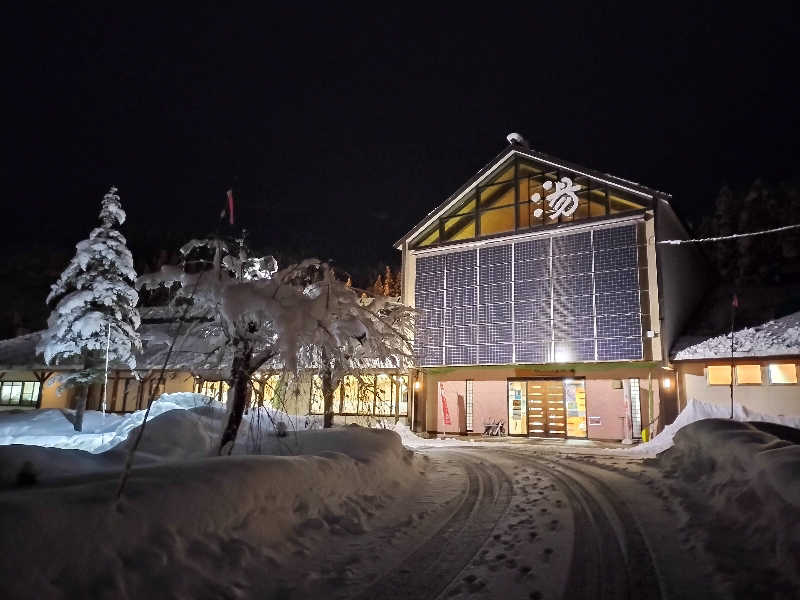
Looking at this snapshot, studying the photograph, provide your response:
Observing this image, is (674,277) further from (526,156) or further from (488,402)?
(488,402)

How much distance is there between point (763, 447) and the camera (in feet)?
25.1

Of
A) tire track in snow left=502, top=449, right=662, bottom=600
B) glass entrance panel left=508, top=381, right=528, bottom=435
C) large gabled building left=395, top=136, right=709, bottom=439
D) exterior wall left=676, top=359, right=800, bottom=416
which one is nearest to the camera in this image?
tire track in snow left=502, top=449, right=662, bottom=600

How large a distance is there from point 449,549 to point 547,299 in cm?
1788

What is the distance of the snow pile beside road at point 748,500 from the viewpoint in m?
5.00

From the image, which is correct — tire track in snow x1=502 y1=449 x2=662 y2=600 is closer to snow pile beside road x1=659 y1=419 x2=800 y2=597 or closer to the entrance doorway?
snow pile beside road x1=659 y1=419 x2=800 y2=597

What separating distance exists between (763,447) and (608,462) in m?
6.48

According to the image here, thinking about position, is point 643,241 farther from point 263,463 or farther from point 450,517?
point 263,463

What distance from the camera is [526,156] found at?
24.7 meters

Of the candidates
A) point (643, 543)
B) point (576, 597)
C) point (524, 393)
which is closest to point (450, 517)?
point (643, 543)

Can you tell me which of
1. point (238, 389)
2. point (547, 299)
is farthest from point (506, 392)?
point (238, 389)

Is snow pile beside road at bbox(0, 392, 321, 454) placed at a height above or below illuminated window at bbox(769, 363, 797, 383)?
below

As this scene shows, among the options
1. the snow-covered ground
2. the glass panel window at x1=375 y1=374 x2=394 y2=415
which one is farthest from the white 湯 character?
the snow-covered ground

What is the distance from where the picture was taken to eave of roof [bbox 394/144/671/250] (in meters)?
21.8

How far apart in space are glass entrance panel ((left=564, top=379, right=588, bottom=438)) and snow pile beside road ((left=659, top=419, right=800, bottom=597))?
500 inches
